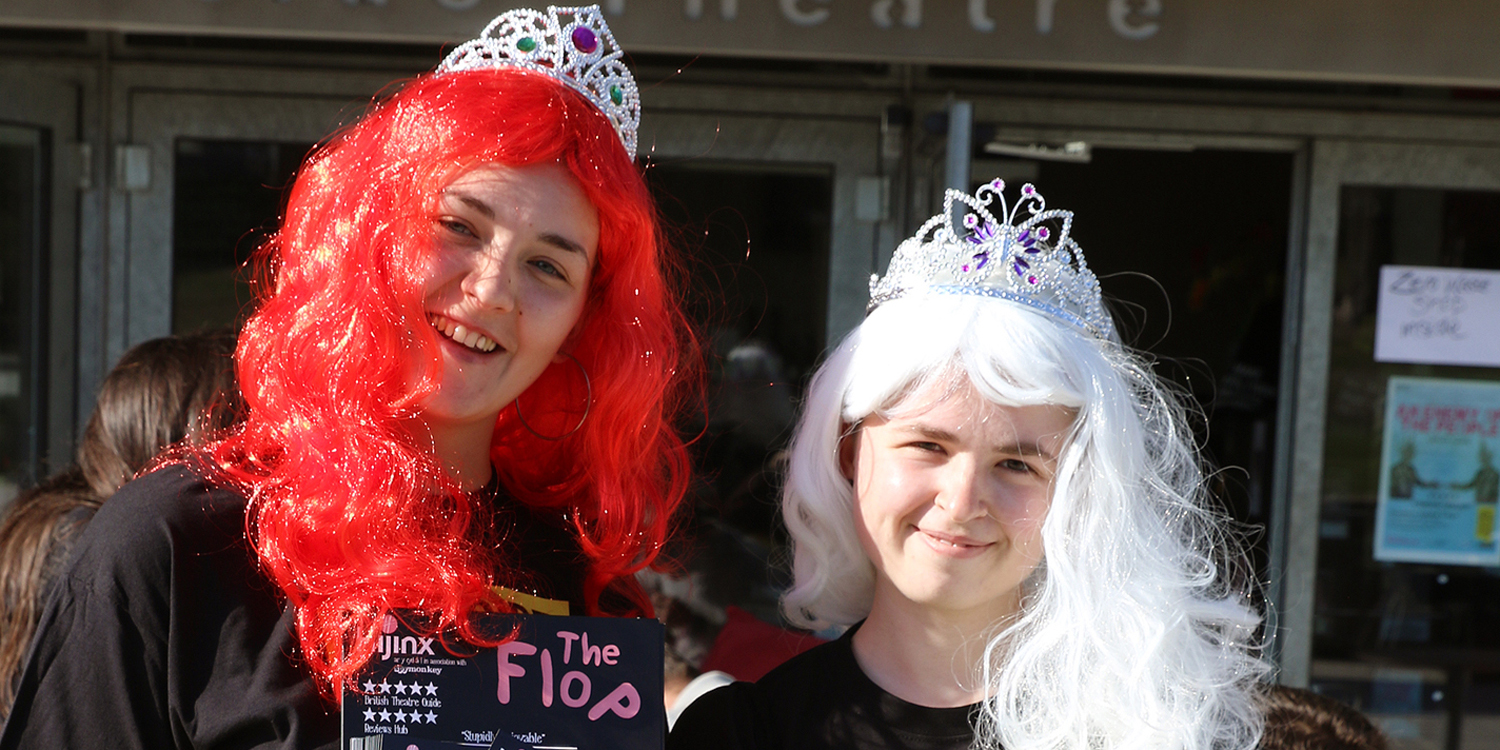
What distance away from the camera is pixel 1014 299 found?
63.7 inches

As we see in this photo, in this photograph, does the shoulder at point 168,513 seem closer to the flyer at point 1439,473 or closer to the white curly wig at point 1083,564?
the white curly wig at point 1083,564

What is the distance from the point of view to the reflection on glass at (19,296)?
3395 mm

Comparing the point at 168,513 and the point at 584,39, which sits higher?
the point at 584,39

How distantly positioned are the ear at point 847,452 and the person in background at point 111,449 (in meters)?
0.99

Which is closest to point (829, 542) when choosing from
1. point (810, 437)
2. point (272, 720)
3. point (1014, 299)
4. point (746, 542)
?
point (810, 437)

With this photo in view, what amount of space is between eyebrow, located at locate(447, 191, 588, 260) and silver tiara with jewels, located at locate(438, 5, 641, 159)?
0.18 meters

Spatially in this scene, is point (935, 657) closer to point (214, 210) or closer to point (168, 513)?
point (168, 513)

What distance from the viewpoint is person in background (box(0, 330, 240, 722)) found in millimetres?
2041

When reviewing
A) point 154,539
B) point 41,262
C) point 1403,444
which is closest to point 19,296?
point 41,262

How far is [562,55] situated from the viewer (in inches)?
64.3

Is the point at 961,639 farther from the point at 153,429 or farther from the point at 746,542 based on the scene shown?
the point at 746,542

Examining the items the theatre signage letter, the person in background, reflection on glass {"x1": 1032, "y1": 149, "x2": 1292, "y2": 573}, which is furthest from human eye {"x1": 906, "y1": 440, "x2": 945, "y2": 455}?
reflection on glass {"x1": 1032, "y1": 149, "x2": 1292, "y2": 573}

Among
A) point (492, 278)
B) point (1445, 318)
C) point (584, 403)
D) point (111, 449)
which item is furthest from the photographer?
point (1445, 318)

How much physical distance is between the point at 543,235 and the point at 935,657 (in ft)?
2.42
